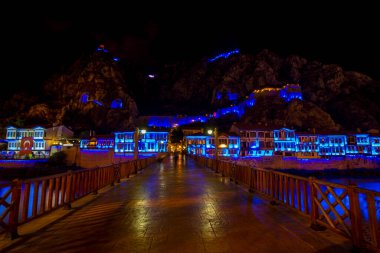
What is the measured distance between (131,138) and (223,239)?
64763 mm

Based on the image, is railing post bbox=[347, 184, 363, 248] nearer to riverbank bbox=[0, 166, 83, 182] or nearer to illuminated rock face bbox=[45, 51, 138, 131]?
riverbank bbox=[0, 166, 83, 182]

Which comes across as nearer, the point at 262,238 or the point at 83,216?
the point at 262,238

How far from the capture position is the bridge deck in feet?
13.2

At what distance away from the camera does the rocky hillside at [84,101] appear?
3381 inches

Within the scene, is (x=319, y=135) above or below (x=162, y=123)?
below

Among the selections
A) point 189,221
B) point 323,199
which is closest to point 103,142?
point 189,221

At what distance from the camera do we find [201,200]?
26.6 ft

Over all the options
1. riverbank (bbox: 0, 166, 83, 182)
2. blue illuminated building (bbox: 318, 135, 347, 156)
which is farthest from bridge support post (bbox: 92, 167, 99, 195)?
blue illuminated building (bbox: 318, 135, 347, 156)

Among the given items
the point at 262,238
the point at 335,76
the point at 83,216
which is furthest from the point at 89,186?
the point at 335,76

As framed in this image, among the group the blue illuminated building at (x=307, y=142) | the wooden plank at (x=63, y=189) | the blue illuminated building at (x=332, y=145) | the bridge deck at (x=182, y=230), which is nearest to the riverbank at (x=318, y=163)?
the blue illuminated building at (x=332, y=145)

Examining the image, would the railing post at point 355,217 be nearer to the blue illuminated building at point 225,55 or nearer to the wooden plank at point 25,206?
the wooden plank at point 25,206

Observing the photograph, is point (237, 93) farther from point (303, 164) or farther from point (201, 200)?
point (201, 200)

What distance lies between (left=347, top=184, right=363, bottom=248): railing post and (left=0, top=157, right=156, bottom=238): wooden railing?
20.8 feet

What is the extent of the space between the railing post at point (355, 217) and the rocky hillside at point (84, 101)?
90.0 metres
